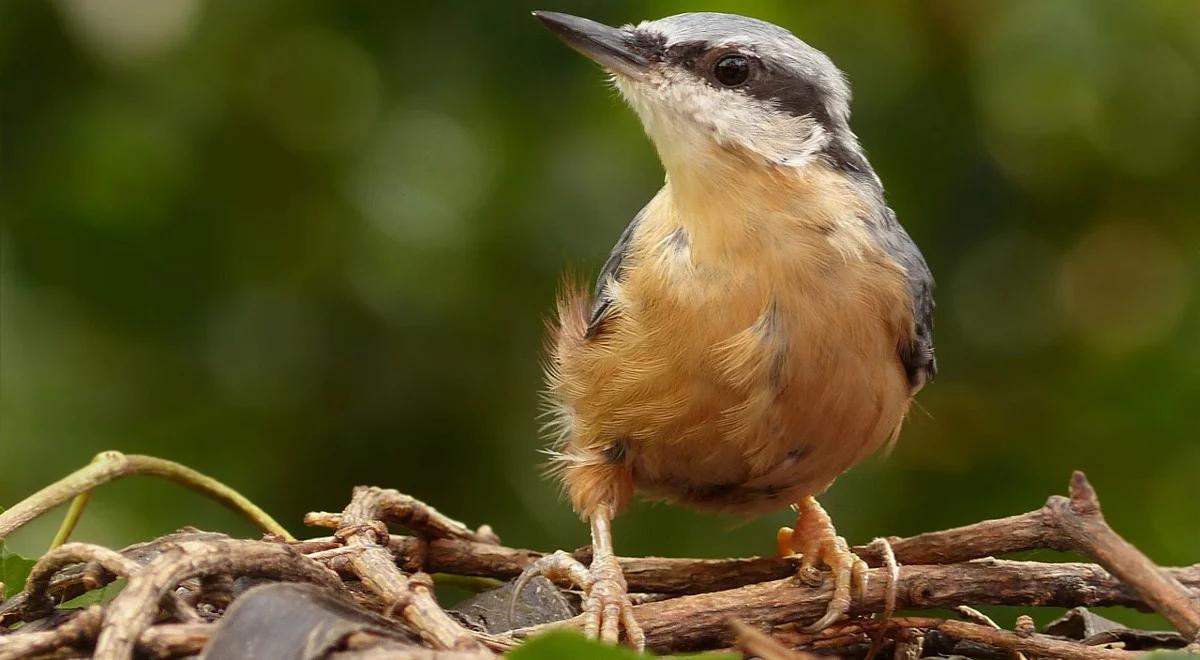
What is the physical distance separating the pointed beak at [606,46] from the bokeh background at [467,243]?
1.38 ft

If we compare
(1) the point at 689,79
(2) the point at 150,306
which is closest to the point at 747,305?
(1) the point at 689,79

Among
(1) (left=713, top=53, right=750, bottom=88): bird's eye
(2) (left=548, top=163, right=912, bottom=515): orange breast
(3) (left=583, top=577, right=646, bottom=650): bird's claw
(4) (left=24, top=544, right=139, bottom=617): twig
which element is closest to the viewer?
(4) (left=24, top=544, right=139, bottom=617): twig

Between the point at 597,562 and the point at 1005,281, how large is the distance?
65.0 inches

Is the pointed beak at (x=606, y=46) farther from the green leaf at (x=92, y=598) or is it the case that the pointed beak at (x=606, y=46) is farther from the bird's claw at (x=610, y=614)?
the green leaf at (x=92, y=598)

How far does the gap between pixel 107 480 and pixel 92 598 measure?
0.35m

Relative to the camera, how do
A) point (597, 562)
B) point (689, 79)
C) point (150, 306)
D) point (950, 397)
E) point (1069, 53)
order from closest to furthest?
point (597, 562) → point (689, 79) → point (1069, 53) → point (150, 306) → point (950, 397)

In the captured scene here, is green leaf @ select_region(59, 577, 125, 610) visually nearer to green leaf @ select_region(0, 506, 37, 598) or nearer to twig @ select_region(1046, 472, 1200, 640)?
green leaf @ select_region(0, 506, 37, 598)

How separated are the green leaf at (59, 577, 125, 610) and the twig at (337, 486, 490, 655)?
0.34 metres

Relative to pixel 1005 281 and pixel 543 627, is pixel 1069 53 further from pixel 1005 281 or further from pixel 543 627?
pixel 543 627

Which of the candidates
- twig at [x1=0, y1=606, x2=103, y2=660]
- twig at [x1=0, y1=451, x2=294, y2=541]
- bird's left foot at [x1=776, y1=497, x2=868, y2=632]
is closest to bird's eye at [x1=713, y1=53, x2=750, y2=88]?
bird's left foot at [x1=776, y1=497, x2=868, y2=632]

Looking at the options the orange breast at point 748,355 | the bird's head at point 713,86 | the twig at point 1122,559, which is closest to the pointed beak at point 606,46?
the bird's head at point 713,86

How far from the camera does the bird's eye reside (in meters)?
2.84

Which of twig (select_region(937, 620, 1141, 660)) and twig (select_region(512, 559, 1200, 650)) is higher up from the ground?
twig (select_region(512, 559, 1200, 650))

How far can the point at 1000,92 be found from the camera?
3344mm
